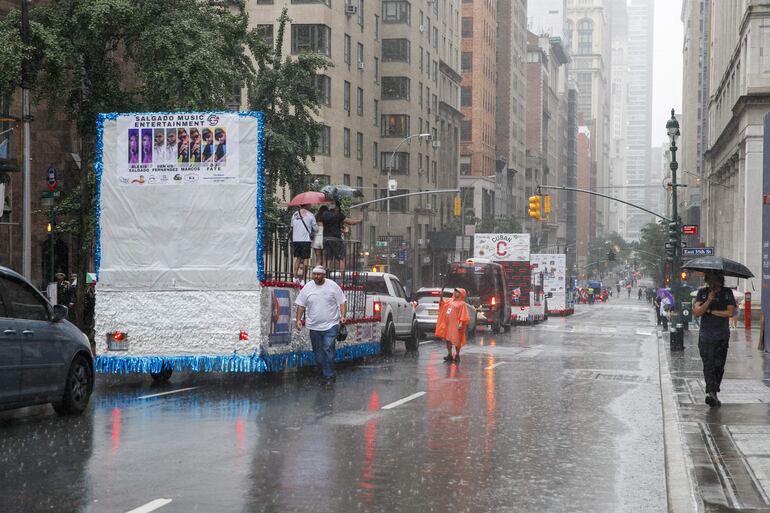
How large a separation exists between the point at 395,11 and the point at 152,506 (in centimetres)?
7473

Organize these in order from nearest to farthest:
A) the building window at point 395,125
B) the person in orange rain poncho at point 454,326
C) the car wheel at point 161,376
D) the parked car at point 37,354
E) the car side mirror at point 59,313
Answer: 1. the parked car at point 37,354
2. the car side mirror at point 59,313
3. the car wheel at point 161,376
4. the person in orange rain poncho at point 454,326
5. the building window at point 395,125

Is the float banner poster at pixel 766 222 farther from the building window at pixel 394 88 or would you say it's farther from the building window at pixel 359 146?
the building window at pixel 394 88

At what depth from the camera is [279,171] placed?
33.2 metres

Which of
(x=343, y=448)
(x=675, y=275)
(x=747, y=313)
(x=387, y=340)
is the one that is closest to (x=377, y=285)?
(x=387, y=340)

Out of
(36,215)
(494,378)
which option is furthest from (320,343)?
(36,215)

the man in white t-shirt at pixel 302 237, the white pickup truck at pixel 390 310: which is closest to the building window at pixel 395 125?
the white pickup truck at pixel 390 310

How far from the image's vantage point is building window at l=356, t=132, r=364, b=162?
7093 cm

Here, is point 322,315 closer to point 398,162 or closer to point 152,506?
point 152,506

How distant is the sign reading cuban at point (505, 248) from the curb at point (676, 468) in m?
35.0

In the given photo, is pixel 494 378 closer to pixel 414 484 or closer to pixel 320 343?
pixel 320 343

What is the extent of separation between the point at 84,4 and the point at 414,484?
18.6 m

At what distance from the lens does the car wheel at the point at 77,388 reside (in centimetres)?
1259

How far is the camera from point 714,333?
46.0ft

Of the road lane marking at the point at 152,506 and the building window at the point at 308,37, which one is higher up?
the building window at the point at 308,37
